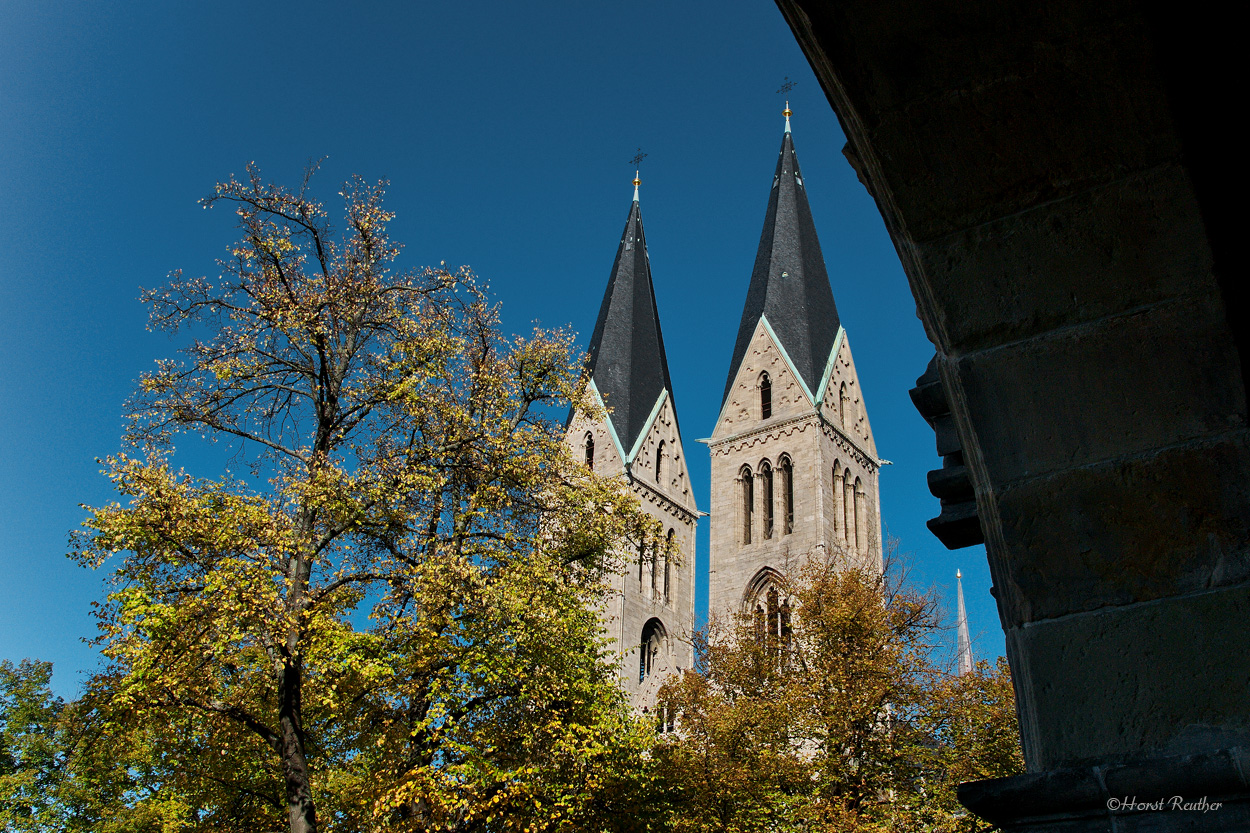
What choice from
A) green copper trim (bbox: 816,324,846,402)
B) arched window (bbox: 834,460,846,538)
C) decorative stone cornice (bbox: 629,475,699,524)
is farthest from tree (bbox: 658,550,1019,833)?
green copper trim (bbox: 816,324,846,402)

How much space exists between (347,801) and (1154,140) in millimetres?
13944

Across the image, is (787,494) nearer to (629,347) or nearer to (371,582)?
(629,347)

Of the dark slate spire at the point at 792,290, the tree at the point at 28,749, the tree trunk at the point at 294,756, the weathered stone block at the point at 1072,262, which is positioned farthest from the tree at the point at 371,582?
the dark slate spire at the point at 792,290

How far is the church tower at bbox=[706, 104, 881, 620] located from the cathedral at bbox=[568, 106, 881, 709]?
60 millimetres

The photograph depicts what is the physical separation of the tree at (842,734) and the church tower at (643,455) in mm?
19120

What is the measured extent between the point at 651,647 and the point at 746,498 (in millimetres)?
7422

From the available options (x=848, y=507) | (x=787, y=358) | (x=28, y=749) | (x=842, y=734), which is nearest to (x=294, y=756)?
(x=842, y=734)

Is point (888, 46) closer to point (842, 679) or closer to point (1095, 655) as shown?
point (1095, 655)

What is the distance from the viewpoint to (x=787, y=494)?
43031 mm

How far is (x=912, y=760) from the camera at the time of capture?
58.4ft

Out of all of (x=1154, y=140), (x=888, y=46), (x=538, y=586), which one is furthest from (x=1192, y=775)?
(x=538, y=586)

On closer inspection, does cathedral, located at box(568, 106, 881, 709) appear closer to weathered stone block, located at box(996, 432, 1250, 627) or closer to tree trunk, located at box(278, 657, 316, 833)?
tree trunk, located at box(278, 657, 316, 833)

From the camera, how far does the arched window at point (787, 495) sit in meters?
42.0

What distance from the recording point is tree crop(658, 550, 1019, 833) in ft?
55.8
